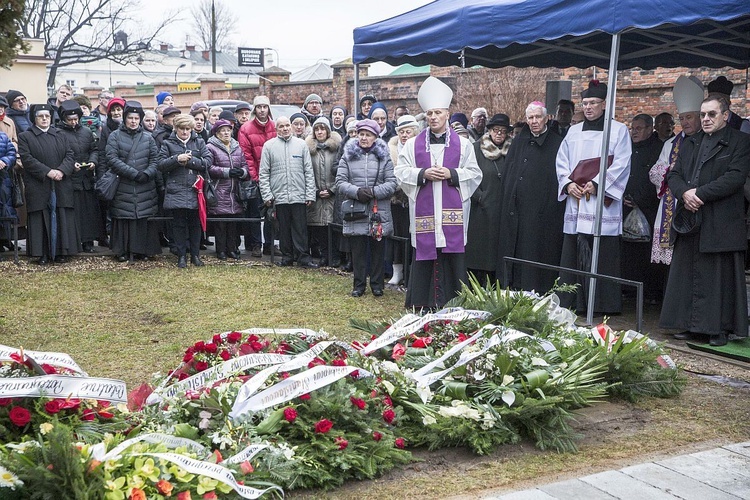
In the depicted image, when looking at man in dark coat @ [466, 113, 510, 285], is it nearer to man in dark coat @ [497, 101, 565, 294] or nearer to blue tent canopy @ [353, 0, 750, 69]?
man in dark coat @ [497, 101, 565, 294]

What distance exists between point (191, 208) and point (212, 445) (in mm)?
7006

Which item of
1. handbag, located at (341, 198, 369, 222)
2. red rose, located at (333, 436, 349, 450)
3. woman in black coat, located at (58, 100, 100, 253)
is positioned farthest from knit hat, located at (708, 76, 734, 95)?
woman in black coat, located at (58, 100, 100, 253)

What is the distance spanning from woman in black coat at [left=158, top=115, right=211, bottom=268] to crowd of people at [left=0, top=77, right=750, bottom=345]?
2cm

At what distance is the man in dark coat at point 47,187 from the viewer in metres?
10.8

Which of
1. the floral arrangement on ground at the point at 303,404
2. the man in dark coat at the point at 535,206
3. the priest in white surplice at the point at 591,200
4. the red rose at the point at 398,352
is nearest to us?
the floral arrangement on ground at the point at 303,404

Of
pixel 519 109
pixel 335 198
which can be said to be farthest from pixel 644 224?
pixel 519 109

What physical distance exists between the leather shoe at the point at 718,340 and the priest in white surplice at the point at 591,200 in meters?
1.18

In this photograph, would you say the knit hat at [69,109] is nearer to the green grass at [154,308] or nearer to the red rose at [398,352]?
the green grass at [154,308]

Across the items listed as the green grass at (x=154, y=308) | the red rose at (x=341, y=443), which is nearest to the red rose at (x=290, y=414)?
the red rose at (x=341, y=443)

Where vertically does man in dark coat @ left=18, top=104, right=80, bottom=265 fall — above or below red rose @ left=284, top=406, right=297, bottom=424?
above

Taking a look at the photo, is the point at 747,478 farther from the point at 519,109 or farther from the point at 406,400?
the point at 519,109

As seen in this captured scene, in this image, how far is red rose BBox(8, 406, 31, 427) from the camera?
12.6 ft

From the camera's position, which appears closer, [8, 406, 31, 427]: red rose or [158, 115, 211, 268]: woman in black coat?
[8, 406, 31, 427]: red rose

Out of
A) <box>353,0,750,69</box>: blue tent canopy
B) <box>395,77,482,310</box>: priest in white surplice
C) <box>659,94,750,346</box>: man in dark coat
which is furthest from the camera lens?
<box>395,77,482,310</box>: priest in white surplice
